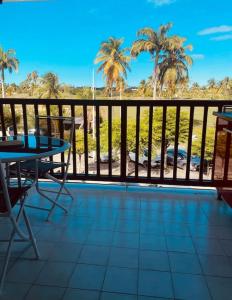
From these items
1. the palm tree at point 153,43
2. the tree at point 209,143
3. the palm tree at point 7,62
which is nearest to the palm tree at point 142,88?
the palm tree at point 153,43

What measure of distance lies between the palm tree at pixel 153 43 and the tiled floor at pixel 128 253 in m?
26.1

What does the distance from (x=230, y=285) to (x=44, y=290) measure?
97 cm

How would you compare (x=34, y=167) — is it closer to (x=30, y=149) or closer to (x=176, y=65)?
(x=30, y=149)

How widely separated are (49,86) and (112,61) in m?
7.31

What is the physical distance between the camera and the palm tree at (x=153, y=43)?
27.1m

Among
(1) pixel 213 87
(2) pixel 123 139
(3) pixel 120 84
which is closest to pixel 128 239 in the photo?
(2) pixel 123 139

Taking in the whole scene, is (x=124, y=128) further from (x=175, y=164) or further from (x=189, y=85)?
(x=189, y=85)

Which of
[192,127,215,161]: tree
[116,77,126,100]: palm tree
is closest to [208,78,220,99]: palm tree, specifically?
[116,77,126,100]: palm tree

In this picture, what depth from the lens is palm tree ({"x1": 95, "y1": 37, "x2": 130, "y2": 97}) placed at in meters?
27.1

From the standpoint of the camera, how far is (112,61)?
89.2 feet

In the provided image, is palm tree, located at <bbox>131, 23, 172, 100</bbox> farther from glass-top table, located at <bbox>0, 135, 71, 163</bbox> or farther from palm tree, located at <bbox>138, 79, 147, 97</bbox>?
glass-top table, located at <bbox>0, 135, 71, 163</bbox>

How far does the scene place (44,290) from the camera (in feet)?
4.35

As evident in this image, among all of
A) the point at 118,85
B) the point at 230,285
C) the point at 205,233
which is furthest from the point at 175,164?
the point at 118,85

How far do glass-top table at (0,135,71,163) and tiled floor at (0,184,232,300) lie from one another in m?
0.62
